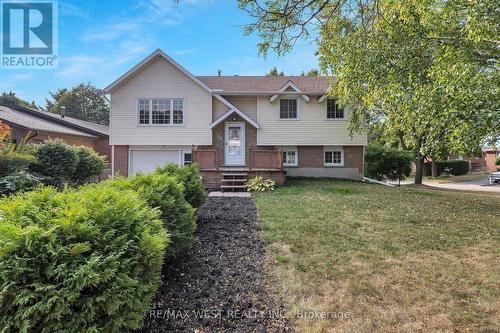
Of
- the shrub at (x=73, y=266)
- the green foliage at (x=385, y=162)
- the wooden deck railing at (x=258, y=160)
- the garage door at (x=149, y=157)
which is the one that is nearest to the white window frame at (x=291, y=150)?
the wooden deck railing at (x=258, y=160)

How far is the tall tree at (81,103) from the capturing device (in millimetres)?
47862

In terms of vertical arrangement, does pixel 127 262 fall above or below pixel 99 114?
below

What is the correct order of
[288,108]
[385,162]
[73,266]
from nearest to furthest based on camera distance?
[73,266] → [288,108] → [385,162]

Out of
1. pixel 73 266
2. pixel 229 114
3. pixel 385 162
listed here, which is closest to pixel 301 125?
pixel 229 114

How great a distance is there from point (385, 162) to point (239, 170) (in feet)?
36.9

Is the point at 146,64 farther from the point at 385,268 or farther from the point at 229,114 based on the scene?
the point at 385,268

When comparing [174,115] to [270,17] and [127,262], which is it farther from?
[127,262]

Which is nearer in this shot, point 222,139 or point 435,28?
point 435,28

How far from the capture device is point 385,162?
65.7ft

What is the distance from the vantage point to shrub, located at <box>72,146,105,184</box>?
13.8 meters

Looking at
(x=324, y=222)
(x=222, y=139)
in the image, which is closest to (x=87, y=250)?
(x=324, y=222)

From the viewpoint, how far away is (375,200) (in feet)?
32.4

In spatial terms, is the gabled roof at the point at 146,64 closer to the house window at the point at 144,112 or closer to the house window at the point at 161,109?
the house window at the point at 144,112

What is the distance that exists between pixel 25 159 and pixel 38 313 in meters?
9.86
